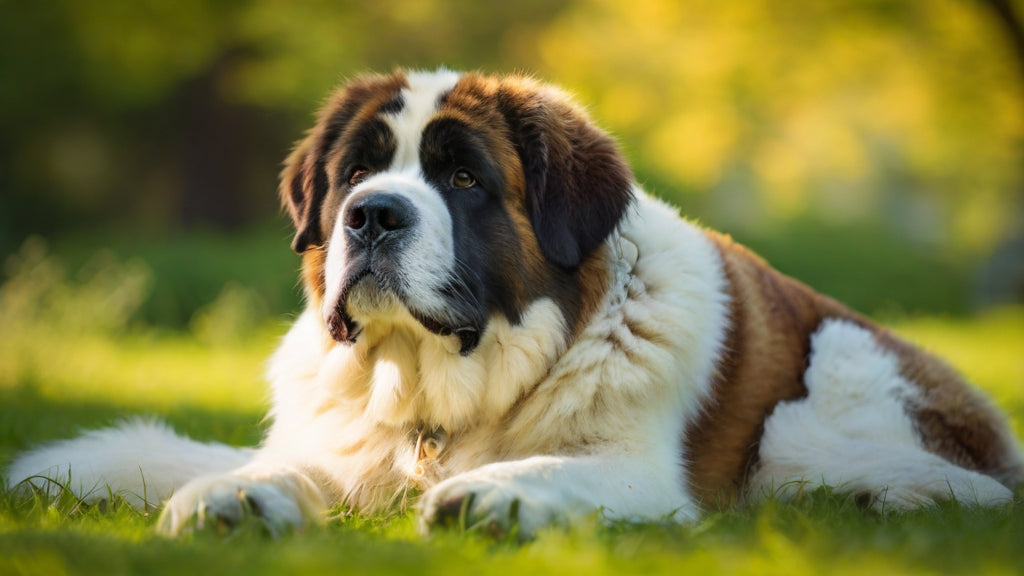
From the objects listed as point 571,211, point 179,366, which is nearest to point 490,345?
point 571,211

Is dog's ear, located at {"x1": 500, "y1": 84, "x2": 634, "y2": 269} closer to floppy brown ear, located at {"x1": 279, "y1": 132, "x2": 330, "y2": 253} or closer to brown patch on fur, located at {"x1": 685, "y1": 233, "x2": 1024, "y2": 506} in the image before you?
brown patch on fur, located at {"x1": 685, "y1": 233, "x2": 1024, "y2": 506}

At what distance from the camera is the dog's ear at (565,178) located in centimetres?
297

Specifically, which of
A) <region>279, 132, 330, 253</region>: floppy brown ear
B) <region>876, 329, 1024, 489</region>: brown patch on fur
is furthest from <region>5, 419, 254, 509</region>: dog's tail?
<region>876, 329, 1024, 489</region>: brown patch on fur

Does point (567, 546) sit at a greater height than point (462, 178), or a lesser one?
lesser

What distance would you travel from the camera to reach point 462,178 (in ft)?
9.78

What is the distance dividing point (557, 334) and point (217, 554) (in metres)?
1.28

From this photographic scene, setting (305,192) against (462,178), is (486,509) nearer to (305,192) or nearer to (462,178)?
(462,178)

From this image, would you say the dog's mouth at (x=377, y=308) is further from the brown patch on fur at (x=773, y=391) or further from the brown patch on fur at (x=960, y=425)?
the brown patch on fur at (x=960, y=425)

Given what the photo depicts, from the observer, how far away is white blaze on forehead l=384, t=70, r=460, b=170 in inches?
118

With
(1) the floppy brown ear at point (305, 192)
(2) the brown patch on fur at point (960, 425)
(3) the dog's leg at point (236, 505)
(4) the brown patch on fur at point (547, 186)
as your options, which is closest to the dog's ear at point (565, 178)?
(4) the brown patch on fur at point (547, 186)

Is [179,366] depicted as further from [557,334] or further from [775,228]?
[775,228]

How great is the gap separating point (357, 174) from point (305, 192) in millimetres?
353

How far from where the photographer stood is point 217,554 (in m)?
1.97

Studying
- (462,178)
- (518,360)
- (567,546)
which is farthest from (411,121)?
(567,546)
